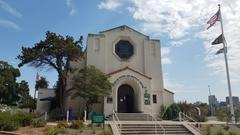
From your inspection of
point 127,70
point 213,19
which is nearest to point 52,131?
point 127,70

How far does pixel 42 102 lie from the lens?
3931cm

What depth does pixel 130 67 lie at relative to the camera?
3291cm

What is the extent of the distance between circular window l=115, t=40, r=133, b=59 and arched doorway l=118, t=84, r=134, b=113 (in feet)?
13.0

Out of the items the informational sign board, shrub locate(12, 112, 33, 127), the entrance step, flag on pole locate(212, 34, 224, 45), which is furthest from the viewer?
flag on pole locate(212, 34, 224, 45)

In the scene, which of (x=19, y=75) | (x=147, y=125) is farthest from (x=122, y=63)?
(x=19, y=75)

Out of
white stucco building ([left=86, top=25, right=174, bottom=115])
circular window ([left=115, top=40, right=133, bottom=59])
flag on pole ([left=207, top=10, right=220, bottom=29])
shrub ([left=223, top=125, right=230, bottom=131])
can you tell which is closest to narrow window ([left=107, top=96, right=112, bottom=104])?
white stucco building ([left=86, top=25, right=174, bottom=115])

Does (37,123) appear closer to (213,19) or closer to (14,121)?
(14,121)

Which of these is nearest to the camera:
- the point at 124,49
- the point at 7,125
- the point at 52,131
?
Answer: the point at 52,131

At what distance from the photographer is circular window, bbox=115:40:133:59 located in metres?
33.6

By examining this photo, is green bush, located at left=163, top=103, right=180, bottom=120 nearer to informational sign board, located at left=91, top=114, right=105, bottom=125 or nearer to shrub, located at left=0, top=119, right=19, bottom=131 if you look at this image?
informational sign board, located at left=91, top=114, right=105, bottom=125

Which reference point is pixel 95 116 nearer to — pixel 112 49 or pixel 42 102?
pixel 112 49

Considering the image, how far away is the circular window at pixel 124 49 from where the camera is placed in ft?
110

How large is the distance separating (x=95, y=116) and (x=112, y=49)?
15.3 metres

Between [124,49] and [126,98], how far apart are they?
20.7 feet
